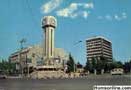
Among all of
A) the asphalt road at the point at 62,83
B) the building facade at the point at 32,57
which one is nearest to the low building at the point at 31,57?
the building facade at the point at 32,57

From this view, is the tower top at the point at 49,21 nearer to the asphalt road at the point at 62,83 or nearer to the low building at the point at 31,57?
the low building at the point at 31,57

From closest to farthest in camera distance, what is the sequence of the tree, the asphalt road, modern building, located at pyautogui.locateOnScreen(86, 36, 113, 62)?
the asphalt road < modern building, located at pyautogui.locateOnScreen(86, 36, 113, 62) < the tree

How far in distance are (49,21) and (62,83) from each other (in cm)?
98

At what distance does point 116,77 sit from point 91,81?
0.95 ft

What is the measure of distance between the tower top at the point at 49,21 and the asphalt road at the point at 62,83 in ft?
2.27

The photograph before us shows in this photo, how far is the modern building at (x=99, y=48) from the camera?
3.27 metres

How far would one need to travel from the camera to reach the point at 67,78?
3.66 meters

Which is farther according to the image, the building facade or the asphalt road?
the building facade

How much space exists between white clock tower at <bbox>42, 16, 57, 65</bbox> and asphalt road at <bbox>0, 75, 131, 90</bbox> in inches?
16.6

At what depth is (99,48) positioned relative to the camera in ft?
10.9

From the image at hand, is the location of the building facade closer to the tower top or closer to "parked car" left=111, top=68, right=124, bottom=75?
the tower top

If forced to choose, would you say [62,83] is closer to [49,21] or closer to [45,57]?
[45,57]

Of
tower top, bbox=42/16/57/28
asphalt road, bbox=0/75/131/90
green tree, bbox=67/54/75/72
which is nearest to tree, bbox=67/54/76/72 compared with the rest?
green tree, bbox=67/54/75/72

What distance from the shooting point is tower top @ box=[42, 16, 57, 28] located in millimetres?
3287
